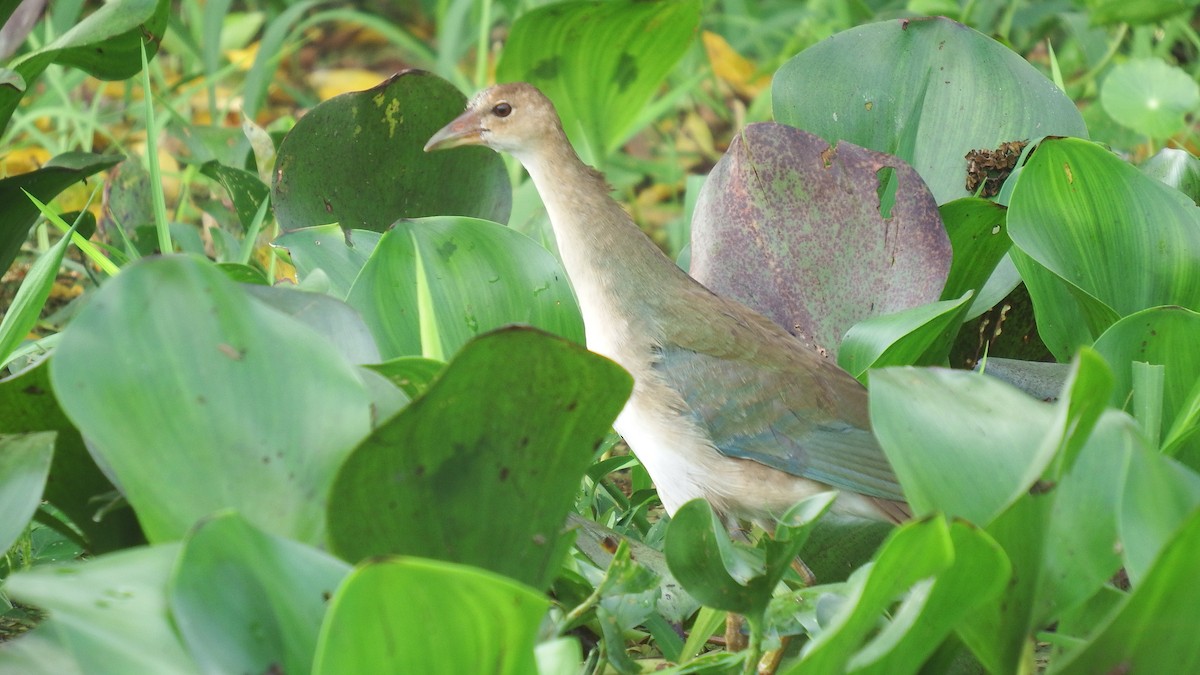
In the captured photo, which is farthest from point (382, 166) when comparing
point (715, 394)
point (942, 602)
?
point (942, 602)

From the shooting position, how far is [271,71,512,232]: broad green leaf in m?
2.16

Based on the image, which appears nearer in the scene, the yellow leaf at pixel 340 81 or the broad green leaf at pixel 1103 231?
the broad green leaf at pixel 1103 231

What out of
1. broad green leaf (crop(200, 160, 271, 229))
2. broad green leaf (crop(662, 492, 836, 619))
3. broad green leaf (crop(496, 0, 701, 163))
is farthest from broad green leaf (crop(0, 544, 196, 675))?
Answer: broad green leaf (crop(496, 0, 701, 163))

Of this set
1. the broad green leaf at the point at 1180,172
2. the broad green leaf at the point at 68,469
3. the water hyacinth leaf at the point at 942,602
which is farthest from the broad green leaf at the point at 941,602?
the broad green leaf at the point at 1180,172

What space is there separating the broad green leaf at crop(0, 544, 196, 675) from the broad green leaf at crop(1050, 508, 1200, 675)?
68cm

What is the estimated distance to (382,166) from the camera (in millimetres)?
2209

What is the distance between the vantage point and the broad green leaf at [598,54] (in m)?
2.59

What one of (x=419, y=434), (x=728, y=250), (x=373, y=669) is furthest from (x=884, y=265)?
(x=373, y=669)

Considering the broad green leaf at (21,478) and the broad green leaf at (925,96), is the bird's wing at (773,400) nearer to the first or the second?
the broad green leaf at (925,96)

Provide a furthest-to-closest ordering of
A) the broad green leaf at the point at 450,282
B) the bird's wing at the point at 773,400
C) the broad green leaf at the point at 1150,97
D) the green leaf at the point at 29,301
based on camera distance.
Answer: the broad green leaf at the point at 1150,97, the bird's wing at the point at 773,400, the broad green leaf at the point at 450,282, the green leaf at the point at 29,301

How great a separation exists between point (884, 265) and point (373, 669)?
1204mm

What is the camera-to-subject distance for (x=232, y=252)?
2.61 metres

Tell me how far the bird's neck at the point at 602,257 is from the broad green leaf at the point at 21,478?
887mm

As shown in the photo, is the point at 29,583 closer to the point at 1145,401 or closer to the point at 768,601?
the point at 768,601
